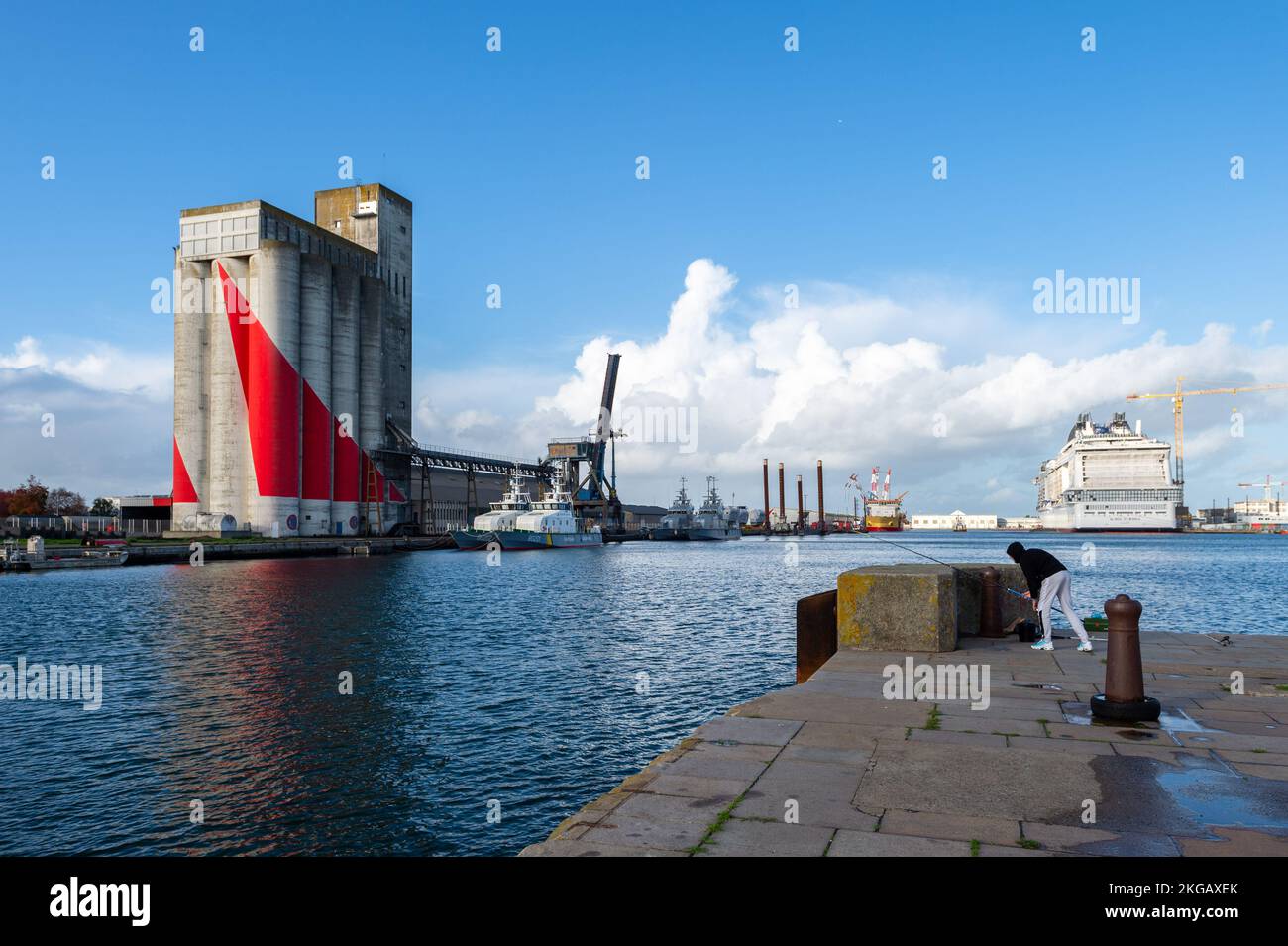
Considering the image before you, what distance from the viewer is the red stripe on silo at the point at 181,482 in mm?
76750

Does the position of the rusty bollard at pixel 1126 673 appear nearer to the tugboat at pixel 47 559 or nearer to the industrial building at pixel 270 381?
the tugboat at pixel 47 559

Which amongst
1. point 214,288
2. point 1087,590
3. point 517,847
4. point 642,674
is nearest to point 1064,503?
point 1087,590

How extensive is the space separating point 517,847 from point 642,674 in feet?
31.1

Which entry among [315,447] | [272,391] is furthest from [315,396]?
[272,391]

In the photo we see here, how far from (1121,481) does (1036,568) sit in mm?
142022

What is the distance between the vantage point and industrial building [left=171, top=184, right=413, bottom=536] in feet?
246

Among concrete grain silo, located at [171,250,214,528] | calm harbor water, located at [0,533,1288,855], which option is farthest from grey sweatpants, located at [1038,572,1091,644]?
concrete grain silo, located at [171,250,214,528]

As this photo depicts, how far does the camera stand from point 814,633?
12094 millimetres

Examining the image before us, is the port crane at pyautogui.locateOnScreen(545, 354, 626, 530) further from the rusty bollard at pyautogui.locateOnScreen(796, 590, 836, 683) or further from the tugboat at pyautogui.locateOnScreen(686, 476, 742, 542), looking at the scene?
the rusty bollard at pyautogui.locateOnScreen(796, 590, 836, 683)

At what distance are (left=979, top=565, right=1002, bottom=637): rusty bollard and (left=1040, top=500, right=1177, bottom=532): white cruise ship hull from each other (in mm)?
140178

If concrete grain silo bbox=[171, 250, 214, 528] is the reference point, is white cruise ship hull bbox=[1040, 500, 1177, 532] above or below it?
below

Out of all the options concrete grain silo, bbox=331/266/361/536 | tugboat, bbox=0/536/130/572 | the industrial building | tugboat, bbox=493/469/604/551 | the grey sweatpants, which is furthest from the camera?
tugboat, bbox=493/469/604/551

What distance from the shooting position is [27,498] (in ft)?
327
